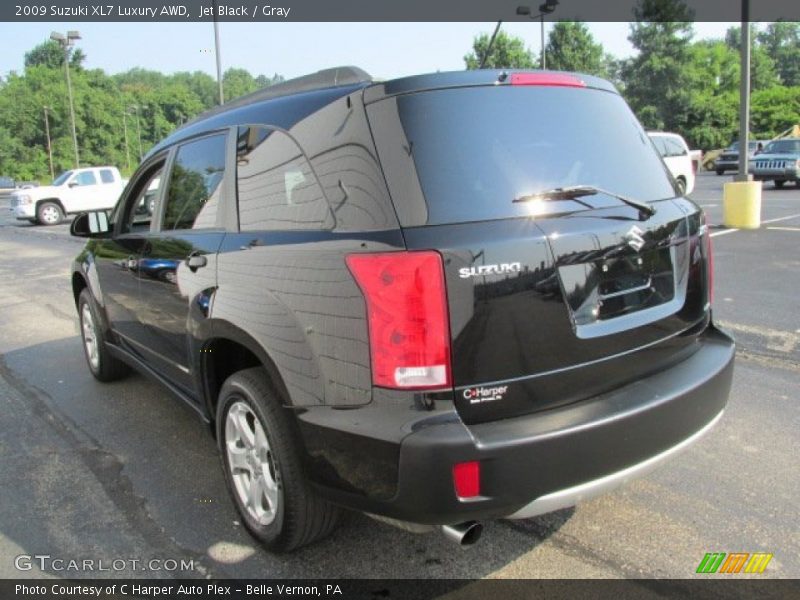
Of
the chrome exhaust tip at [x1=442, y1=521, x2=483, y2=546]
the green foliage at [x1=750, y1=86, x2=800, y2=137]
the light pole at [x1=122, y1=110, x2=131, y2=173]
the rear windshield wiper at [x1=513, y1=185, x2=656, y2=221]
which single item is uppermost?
the light pole at [x1=122, y1=110, x2=131, y2=173]

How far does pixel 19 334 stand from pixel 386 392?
6236 mm

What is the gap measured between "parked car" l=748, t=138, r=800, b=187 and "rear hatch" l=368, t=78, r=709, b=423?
22723mm

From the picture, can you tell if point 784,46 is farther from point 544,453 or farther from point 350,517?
point 544,453

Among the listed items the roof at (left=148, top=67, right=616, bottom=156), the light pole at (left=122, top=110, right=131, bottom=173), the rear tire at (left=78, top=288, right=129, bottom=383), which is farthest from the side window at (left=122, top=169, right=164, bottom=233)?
the light pole at (left=122, top=110, right=131, bottom=173)

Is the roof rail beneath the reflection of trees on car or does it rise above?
above

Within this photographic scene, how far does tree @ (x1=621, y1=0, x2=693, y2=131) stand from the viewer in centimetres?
5088

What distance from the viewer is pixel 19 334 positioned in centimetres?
695

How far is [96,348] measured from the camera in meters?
5.05

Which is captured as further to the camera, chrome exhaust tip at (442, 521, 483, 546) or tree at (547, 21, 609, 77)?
tree at (547, 21, 609, 77)

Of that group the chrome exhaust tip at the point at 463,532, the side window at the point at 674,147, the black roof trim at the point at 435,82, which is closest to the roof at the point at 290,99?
the black roof trim at the point at 435,82

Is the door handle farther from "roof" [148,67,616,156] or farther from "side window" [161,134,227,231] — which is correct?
"roof" [148,67,616,156]

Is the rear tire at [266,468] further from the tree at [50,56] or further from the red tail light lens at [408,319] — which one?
the tree at [50,56]

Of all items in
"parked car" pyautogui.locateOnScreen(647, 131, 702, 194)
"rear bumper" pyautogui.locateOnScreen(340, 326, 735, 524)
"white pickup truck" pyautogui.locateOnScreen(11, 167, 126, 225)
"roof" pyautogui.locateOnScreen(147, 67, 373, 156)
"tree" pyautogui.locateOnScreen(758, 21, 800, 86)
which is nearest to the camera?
"rear bumper" pyautogui.locateOnScreen(340, 326, 735, 524)

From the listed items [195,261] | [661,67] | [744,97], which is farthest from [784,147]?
[661,67]
